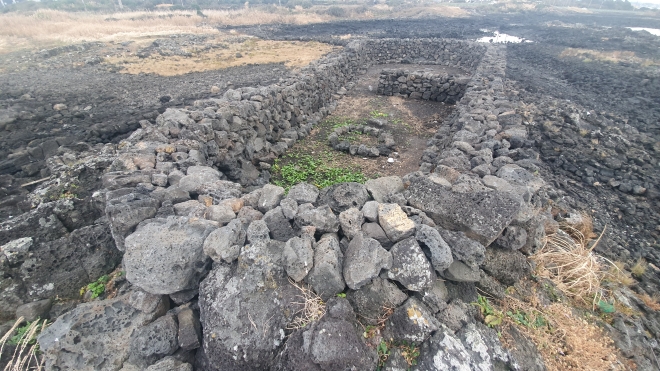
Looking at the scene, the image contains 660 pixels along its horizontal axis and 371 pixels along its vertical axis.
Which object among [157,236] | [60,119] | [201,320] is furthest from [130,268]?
[60,119]

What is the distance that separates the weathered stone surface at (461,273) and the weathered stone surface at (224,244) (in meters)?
2.13

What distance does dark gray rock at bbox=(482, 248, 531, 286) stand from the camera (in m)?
3.78

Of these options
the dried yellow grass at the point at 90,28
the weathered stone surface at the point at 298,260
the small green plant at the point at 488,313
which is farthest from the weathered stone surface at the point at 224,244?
the dried yellow grass at the point at 90,28

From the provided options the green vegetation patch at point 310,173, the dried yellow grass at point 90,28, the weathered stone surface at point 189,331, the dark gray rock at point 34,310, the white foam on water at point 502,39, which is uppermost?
the dried yellow grass at point 90,28

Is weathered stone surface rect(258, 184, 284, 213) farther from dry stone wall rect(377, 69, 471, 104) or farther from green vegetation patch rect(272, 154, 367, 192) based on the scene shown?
dry stone wall rect(377, 69, 471, 104)

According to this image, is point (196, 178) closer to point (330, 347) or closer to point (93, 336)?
point (93, 336)

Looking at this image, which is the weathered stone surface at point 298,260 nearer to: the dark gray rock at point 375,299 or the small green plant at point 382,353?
the dark gray rock at point 375,299

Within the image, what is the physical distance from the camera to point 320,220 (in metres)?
3.58

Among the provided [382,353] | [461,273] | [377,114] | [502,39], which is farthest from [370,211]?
[502,39]

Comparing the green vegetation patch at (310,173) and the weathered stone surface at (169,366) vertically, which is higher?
the weathered stone surface at (169,366)

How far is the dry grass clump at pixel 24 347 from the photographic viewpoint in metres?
3.00

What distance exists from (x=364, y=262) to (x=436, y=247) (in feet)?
2.53

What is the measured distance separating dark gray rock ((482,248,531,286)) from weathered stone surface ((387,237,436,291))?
1.03 metres

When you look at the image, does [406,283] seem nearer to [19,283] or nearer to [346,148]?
[19,283]
